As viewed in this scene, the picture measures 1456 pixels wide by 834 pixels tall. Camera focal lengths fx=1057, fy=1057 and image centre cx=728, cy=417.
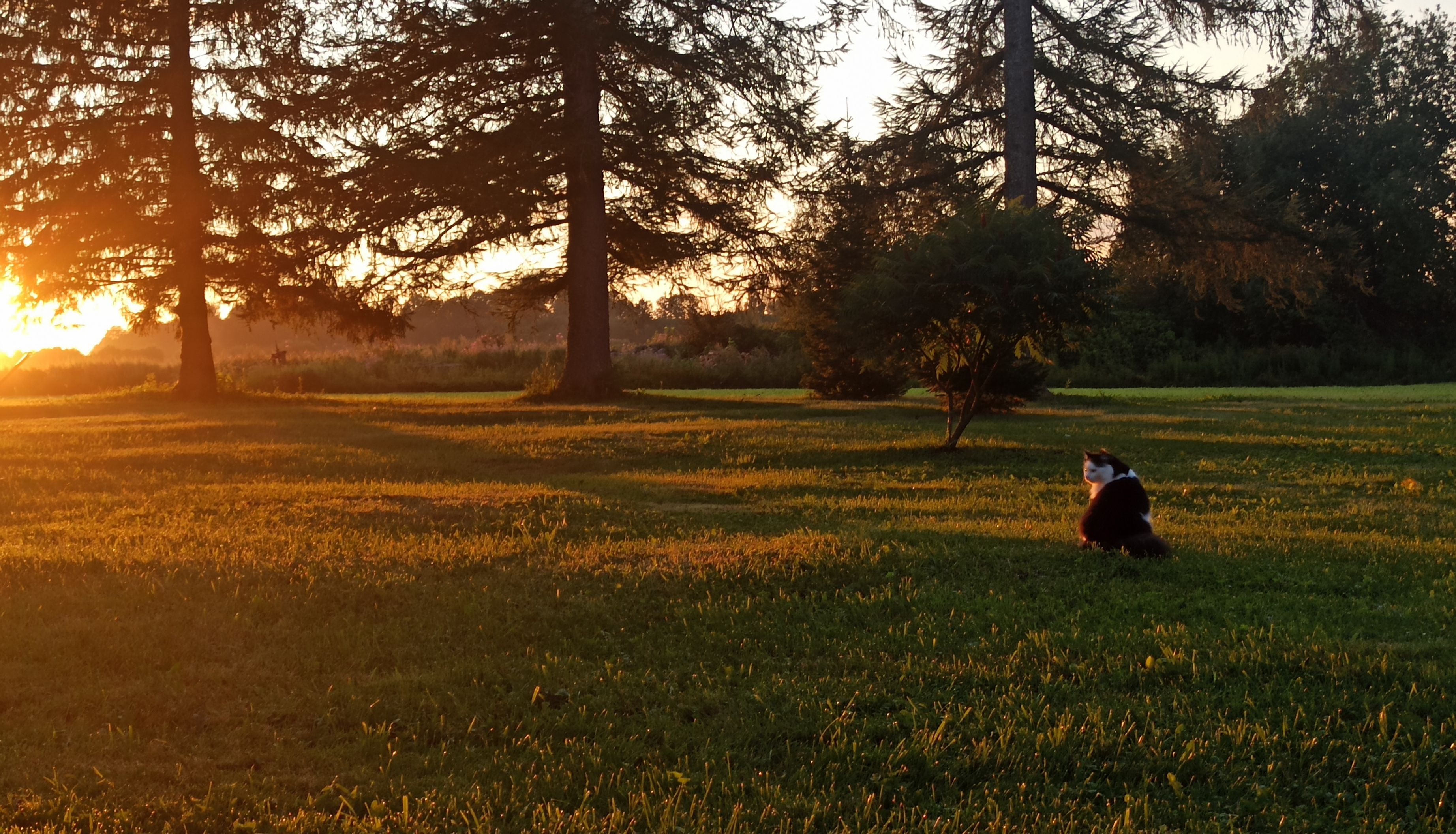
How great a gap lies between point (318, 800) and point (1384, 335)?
49.9 meters

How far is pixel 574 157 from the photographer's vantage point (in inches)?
848

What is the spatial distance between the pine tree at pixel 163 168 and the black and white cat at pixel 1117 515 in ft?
61.3

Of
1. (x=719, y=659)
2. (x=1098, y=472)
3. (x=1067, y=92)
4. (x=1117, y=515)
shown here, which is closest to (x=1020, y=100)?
(x=1067, y=92)

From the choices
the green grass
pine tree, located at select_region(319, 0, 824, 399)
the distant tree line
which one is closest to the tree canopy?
the green grass

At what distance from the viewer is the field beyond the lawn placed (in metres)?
4.13

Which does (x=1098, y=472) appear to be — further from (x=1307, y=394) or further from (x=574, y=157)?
(x=1307, y=394)

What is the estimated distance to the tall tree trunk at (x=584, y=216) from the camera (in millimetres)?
21172

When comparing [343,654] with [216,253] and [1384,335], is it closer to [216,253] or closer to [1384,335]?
[216,253]

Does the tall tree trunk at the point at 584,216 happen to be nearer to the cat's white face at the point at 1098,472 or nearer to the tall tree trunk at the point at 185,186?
the tall tree trunk at the point at 185,186

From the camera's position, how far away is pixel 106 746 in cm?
458

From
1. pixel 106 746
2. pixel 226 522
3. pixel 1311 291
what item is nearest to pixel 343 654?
pixel 106 746

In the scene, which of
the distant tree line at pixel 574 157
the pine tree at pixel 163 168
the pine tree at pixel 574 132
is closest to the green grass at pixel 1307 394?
the distant tree line at pixel 574 157

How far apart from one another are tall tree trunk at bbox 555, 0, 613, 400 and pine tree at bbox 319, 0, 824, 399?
40 millimetres

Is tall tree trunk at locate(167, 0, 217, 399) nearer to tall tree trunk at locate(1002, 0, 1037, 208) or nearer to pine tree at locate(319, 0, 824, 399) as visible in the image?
pine tree at locate(319, 0, 824, 399)
